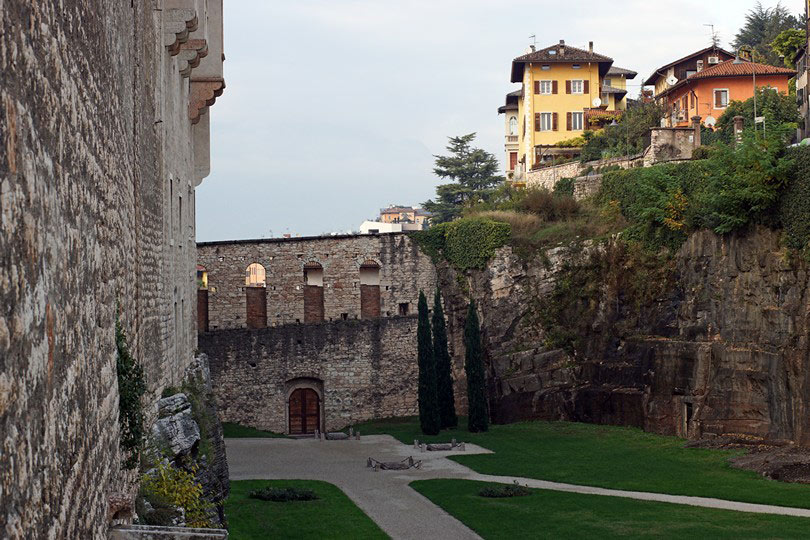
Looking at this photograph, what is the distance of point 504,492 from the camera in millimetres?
25031

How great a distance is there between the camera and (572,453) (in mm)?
31031

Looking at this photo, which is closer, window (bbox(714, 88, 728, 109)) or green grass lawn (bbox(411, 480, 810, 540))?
green grass lawn (bbox(411, 480, 810, 540))

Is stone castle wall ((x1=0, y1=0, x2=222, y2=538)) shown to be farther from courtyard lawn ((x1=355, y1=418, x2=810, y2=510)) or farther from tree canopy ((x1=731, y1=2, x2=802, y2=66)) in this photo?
tree canopy ((x1=731, y1=2, x2=802, y2=66))

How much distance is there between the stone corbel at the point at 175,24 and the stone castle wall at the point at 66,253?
424 centimetres

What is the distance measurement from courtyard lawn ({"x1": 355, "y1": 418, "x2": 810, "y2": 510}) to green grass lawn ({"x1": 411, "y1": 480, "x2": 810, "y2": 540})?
6.30 ft

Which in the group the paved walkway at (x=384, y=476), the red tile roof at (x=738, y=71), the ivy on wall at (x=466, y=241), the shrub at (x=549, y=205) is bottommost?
the paved walkway at (x=384, y=476)

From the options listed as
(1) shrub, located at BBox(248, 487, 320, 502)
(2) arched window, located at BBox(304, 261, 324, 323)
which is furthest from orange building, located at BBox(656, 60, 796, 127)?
(1) shrub, located at BBox(248, 487, 320, 502)

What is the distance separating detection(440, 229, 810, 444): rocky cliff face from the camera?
29.3 metres

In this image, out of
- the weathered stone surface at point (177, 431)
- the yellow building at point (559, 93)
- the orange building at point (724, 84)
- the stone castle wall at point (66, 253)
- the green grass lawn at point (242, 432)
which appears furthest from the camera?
the yellow building at point (559, 93)

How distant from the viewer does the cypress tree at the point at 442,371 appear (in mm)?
36656

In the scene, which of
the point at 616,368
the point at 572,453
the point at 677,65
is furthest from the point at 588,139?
the point at 572,453

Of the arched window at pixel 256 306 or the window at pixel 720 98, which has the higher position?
the window at pixel 720 98

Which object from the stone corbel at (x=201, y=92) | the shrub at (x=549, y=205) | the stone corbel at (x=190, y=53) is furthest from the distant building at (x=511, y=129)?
the stone corbel at (x=190, y=53)

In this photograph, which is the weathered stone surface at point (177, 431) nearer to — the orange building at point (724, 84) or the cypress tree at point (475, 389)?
the cypress tree at point (475, 389)
